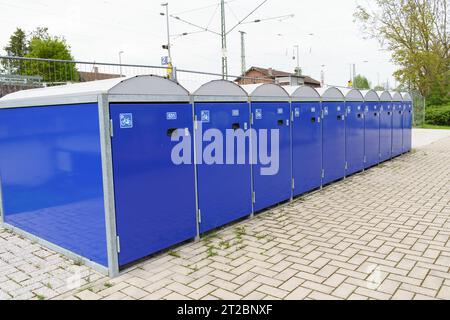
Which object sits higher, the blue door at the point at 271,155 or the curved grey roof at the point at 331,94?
the curved grey roof at the point at 331,94

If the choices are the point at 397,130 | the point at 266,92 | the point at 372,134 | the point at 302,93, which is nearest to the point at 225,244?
the point at 266,92

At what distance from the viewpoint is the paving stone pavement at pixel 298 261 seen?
3178mm

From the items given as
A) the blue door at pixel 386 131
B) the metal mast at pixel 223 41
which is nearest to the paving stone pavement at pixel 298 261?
the blue door at pixel 386 131

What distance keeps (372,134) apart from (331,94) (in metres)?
2.29

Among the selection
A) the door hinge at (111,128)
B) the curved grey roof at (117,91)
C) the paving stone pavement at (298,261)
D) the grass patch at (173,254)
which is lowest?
the paving stone pavement at (298,261)

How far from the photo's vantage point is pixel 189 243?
4.33m

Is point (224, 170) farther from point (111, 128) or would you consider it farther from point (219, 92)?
point (111, 128)

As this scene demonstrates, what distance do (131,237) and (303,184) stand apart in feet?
11.4

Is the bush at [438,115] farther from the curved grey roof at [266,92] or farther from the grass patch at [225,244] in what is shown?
the grass patch at [225,244]

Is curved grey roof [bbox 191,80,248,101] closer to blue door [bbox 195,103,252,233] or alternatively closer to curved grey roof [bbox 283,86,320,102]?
blue door [bbox 195,103,252,233]

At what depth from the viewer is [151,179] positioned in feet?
12.4

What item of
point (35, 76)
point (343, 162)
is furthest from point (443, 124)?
point (35, 76)

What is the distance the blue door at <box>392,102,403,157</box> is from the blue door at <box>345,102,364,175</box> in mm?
2334

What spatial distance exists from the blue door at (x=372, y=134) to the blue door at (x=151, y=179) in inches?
216
